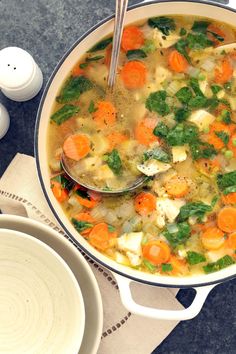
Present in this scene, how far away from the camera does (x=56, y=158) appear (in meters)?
2.86

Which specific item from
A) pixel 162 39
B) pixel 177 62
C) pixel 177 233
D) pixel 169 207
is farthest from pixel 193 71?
pixel 177 233

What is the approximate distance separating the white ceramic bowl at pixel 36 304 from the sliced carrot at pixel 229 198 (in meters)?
0.81

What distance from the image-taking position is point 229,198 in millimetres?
2846

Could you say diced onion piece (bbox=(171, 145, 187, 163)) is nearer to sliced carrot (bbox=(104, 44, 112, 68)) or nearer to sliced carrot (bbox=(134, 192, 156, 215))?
sliced carrot (bbox=(134, 192, 156, 215))

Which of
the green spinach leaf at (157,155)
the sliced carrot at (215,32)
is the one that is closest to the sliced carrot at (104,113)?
the green spinach leaf at (157,155)

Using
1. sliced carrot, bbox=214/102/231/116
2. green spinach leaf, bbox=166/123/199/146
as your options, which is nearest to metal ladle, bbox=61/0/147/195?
green spinach leaf, bbox=166/123/199/146

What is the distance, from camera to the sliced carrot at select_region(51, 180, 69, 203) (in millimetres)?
2822

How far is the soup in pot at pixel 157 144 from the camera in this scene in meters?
2.82

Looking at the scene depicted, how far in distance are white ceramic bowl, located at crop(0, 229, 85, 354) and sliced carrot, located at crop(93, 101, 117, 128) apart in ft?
2.18

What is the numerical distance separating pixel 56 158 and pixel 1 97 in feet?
1.43

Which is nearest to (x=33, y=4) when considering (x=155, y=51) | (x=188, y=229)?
(x=155, y=51)

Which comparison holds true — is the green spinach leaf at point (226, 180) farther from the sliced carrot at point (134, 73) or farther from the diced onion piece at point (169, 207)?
the sliced carrot at point (134, 73)

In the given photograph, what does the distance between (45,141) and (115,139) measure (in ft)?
1.04

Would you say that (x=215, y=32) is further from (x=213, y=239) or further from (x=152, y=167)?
(x=213, y=239)
